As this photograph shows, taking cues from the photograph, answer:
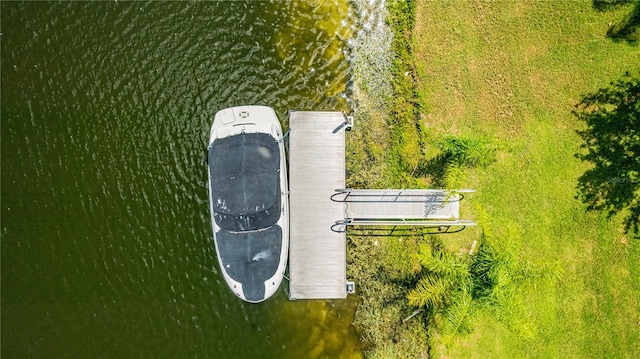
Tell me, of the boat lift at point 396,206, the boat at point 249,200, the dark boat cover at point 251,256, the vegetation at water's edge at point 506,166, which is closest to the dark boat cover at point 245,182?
the boat at point 249,200

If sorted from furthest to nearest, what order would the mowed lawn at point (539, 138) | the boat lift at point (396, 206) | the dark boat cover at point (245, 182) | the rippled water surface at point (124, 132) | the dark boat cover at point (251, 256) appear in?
1. the rippled water surface at point (124, 132)
2. the mowed lawn at point (539, 138)
3. the boat lift at point (396, 206)
4. the dark boat cover at point (251, 256)
5. the dark boat cover at point (245, 182)

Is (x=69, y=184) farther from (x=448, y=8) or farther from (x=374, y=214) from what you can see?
(x=448, y=8)

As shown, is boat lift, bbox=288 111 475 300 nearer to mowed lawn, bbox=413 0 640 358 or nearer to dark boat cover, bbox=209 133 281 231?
dark boat cover, bbox=209 133 281 231

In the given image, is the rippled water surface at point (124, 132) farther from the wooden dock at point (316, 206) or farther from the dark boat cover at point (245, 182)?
the dark boat cover at point (245, 182)

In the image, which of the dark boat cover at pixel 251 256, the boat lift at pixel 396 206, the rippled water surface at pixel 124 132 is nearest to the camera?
the dark boat cover at pixel 251 256

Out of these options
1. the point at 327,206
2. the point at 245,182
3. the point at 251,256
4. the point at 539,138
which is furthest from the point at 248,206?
the point at 539,138

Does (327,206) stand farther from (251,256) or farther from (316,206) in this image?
(251,256)

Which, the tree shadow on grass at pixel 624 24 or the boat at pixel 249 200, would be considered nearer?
the boat at pixel 249 200

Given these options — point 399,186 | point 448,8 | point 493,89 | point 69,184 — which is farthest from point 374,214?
point 69,184

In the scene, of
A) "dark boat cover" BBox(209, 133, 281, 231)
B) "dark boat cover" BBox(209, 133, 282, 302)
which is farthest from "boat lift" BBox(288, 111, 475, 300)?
"dark boat cover" BBox(209, 133, 281, 231)
